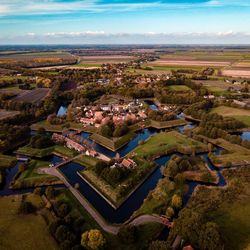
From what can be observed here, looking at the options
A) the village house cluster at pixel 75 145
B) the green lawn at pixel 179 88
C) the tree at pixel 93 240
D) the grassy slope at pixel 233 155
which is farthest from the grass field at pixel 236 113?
the tree at pixel 93 240

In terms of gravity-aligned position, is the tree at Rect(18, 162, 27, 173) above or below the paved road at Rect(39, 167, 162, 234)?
above

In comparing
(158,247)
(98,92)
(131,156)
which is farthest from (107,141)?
(98,92)

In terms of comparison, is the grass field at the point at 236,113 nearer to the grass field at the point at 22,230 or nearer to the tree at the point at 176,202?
the tree at the point at 176,202

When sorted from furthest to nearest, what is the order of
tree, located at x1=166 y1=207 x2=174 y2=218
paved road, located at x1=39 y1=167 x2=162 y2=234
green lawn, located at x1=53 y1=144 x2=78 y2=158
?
1. green lawn, located at x1=53 y1=144 x2=78 y2=158
2. tree, located at x1=166 y1=207 x2=174 y2=218
3. paved road, located at x1=39 y1=167 x2=162 y2=234

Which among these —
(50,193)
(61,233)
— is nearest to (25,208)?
(50,193)

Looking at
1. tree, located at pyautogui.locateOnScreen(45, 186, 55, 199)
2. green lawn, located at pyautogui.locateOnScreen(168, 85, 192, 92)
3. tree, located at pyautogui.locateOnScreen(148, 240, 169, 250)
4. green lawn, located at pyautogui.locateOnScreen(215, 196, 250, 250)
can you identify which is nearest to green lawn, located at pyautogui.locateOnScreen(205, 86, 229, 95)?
green lawn, located at pyautogui.locateOnScreen(168, 85, 192, 92)

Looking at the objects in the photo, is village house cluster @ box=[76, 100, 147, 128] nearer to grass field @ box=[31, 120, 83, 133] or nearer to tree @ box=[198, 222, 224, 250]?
grass field @ box=[31, 120, 83, 133]

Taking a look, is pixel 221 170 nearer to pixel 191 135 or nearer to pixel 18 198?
pixel 191 135
